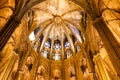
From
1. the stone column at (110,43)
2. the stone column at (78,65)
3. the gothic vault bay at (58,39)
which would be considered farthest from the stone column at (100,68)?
the stone column at (110,43)

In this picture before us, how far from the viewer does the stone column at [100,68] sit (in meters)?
19.7

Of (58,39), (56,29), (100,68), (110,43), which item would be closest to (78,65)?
(58,39)

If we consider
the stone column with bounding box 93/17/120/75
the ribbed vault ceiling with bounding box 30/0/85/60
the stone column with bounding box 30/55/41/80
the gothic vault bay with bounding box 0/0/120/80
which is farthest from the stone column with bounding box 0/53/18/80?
the stone column with bounding box 93/17/120/75

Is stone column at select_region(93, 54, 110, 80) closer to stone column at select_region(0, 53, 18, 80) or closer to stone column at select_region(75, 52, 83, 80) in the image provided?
stone column at select_region(75, 52, 83, 80)

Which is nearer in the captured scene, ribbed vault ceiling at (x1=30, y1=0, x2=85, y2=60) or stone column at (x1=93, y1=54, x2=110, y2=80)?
stone column at (x1=93, y1=54, x2=110, y2=80)

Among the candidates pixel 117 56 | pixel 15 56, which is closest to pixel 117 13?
pixel 117 56

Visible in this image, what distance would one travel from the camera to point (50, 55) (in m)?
28.4

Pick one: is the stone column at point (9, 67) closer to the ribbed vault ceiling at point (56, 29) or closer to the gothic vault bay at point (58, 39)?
the gothic vault bay at point (58, 39)

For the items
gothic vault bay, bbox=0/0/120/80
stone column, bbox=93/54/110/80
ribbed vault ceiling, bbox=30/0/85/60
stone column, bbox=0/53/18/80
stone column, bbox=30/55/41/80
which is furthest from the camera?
ribbed vault ceiling, bbox=30/0/85/60

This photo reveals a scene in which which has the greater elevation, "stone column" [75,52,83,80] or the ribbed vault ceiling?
the ribbed vault ceiling

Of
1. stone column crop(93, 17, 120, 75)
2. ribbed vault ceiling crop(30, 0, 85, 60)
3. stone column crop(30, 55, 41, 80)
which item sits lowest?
stone column crop(93, 17, 120, 75)

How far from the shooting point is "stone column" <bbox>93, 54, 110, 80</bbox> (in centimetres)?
1969

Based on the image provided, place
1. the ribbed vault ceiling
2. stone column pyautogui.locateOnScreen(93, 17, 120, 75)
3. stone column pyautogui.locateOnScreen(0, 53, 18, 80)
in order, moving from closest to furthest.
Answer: stone column pyautogui.locateOnScreen(93, 17, 120, 75)
stone column pyautogui.locateOnScreen(0, 53, 18, 80)
the ribbed vault ceiling

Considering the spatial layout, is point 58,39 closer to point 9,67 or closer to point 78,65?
point 78,65
